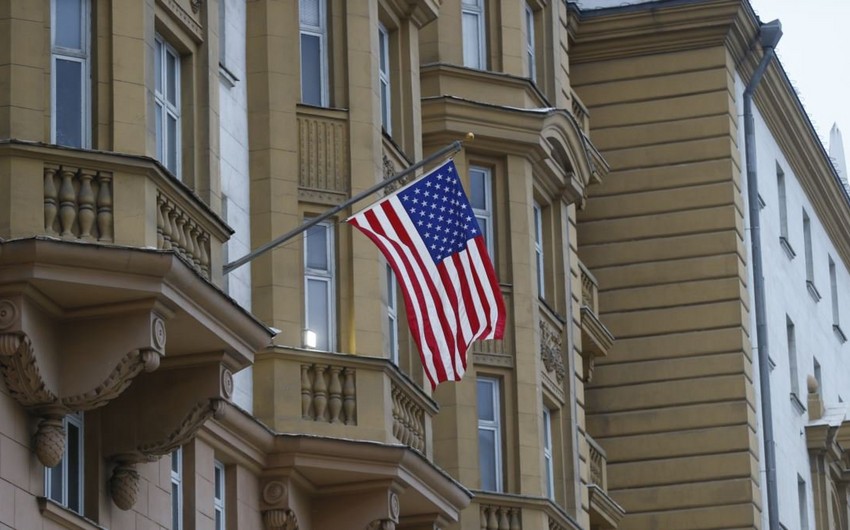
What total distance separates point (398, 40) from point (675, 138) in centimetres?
1706

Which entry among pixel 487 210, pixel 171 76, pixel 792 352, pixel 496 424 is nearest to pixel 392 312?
pixel 496 424

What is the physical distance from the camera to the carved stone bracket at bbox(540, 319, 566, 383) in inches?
1542

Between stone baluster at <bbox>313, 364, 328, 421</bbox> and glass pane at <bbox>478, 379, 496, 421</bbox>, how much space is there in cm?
750

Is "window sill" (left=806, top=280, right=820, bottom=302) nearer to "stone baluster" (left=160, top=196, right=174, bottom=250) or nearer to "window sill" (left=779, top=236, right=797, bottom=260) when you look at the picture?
"window sill" (left=779, top=236, right=797, bottom=260)

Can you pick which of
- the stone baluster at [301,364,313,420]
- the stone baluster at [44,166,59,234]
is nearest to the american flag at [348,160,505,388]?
the stone baluster at [301,364,313,420]

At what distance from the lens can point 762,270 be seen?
2010 inches

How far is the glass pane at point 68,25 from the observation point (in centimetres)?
2486

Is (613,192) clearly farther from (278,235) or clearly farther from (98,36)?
(98,36)

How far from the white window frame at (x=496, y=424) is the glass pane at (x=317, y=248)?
6582mm

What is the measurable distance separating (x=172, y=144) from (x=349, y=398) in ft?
15.3

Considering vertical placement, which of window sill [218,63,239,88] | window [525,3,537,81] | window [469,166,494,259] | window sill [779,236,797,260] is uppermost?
window sill [779,236,797,260]

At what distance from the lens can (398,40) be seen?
112 feet

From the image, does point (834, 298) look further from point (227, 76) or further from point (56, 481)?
point (56, 481)

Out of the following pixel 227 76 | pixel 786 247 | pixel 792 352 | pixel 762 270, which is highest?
pixel 786 247
